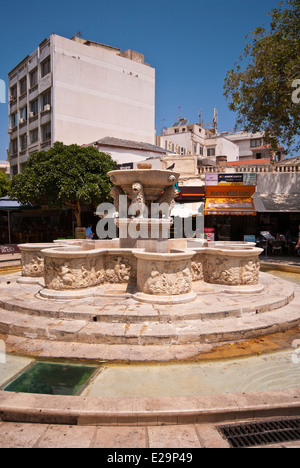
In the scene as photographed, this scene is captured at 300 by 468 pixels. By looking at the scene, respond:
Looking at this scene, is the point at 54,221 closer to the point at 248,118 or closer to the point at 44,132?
the point at 44,132

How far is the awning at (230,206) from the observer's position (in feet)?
56.4

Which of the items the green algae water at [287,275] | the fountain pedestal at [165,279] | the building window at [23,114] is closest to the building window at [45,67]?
the building window at [23,114]

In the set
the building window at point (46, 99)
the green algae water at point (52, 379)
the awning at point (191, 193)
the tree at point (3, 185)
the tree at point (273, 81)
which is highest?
the building window at point (46, 99)

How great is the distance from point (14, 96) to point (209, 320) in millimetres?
35469

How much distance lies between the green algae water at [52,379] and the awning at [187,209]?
13.4 m

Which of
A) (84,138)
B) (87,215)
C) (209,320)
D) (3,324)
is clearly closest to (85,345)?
(3,324)

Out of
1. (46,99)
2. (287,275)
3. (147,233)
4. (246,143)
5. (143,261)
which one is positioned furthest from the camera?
(246,143)

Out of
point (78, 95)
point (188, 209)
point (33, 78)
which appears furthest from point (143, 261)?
point (33, 78)

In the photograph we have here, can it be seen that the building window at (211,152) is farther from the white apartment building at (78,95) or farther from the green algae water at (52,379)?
the green algae water at (52,379)

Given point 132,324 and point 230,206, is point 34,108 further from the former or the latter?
point 132,324

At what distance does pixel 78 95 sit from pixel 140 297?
25652 millimetres

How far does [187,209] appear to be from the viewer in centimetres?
1747

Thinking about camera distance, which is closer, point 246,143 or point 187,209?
point 187,209

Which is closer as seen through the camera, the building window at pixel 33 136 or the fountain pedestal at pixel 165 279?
the fountain pedestal at pixel 165 279
